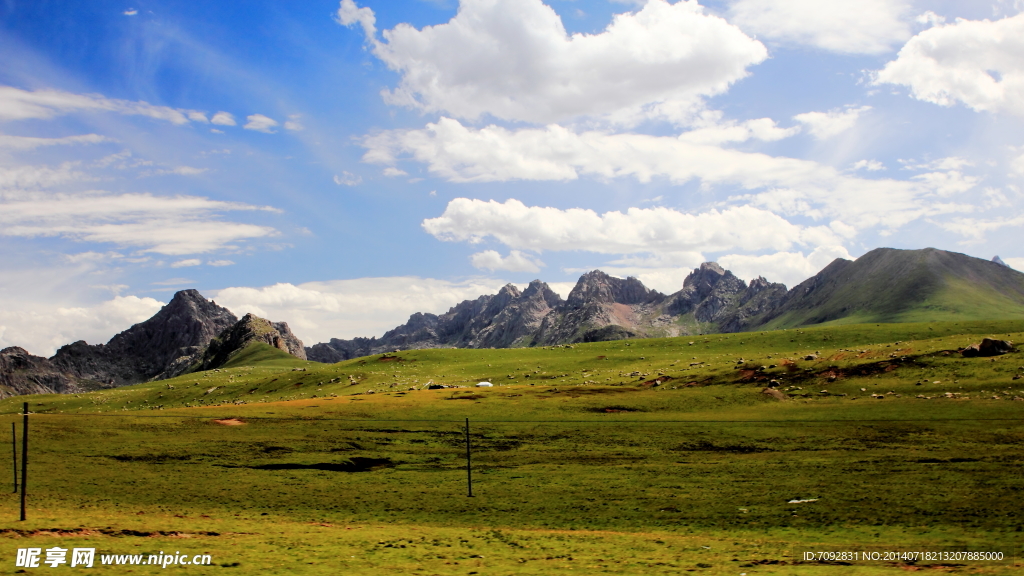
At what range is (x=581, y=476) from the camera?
50156 millimetres

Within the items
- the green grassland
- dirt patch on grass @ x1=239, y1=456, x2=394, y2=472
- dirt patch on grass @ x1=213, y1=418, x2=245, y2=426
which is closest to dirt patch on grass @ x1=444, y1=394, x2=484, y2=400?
the green grassland

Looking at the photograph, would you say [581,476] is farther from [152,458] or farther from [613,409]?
[152,458]

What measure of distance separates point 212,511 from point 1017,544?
47.9 metres

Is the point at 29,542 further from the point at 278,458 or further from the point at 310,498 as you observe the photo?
the point at 278,458

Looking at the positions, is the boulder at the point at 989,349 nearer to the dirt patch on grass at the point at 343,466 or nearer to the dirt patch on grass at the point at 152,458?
the dirt patch on grass at the point at 343,466

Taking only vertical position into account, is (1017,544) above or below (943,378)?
below

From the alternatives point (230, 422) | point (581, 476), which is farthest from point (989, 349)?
point (230, 422)

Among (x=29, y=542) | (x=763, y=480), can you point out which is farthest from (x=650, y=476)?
→ (x=29, y=542)

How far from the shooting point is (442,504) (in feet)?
145

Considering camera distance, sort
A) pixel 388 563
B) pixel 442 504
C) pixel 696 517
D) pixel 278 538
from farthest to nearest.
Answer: pixel 442 504 → pixel 696 517 → pixel 278 538 → pixel 388 563

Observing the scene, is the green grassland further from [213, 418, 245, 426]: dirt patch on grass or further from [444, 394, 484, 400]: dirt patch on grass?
[213, 418, 245, 426]: dirt patch on grass

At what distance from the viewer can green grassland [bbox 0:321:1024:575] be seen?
101ft

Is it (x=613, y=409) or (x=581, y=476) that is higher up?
(x=613, y=409)

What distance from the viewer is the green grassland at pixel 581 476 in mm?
30703
